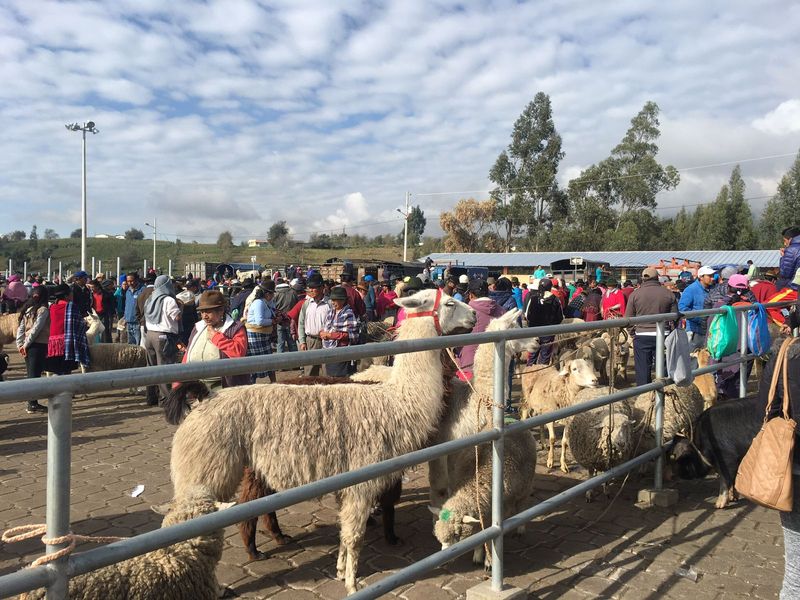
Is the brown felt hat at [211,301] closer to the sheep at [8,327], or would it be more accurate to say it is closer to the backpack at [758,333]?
the backpack at [758,333]

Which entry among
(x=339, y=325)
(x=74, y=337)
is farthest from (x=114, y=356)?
(x=339, y=325)

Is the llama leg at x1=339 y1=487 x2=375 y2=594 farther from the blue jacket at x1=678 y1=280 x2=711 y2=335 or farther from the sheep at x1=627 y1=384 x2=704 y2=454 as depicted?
the blue jacket at x1=678 y1=280 x2=711 y2=335

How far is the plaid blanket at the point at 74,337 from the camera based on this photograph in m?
8.14

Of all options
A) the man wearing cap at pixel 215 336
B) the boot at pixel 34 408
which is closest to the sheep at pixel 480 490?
the man wearing cap at pixel 215 336

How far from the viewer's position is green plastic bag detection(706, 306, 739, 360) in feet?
17.7

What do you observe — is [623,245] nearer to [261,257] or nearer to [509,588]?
[261,257]

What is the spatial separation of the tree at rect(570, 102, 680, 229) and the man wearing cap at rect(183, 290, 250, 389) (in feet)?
174

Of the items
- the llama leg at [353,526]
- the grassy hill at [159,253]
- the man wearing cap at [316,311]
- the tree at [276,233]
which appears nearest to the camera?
the llama leg at [353,526]

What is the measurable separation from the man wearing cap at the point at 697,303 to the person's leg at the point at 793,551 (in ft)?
20.0

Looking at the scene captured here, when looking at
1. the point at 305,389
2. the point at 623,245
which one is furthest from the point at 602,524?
the point at 623,245

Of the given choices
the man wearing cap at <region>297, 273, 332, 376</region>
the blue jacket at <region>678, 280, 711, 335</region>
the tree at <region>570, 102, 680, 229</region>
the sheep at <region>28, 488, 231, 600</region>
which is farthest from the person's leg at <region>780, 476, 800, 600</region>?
the tree at <region>570, 102, 680, 229</region>

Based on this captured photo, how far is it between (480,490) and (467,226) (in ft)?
221

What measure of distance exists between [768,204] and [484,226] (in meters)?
29.4

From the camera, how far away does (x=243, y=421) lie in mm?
3457
